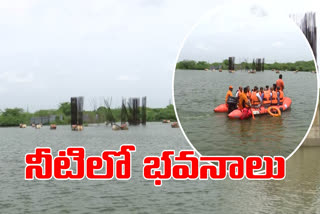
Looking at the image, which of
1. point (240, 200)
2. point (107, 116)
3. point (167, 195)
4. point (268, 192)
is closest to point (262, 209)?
point (240, 200)

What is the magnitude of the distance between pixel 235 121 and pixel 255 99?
0.63ft

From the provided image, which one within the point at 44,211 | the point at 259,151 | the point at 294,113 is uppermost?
the point at 294,113

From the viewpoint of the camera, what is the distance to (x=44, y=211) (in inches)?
294

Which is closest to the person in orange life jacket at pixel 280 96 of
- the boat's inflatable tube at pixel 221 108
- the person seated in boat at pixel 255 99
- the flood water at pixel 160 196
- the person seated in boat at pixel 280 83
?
the person seated in boat at pixel 280 83

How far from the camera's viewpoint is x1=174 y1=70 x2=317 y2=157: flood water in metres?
2.82

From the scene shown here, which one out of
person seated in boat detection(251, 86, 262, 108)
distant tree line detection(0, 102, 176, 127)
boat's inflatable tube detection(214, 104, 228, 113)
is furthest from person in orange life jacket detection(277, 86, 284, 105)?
distant tree line detection(0, 102, 176, 127)

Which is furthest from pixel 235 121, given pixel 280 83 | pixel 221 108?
pixel 280 83

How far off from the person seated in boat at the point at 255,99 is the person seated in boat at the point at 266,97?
29 millimetres

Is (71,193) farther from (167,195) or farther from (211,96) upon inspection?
(211,96)

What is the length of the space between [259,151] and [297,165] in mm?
10794

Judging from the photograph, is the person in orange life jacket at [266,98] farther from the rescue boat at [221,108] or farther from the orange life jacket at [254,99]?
the rescue boat at [221,108]

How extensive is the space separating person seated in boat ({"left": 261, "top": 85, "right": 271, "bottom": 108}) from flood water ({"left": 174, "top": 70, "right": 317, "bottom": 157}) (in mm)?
48

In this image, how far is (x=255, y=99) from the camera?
2740 millimetres

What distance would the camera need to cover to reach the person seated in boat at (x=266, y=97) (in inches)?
106
